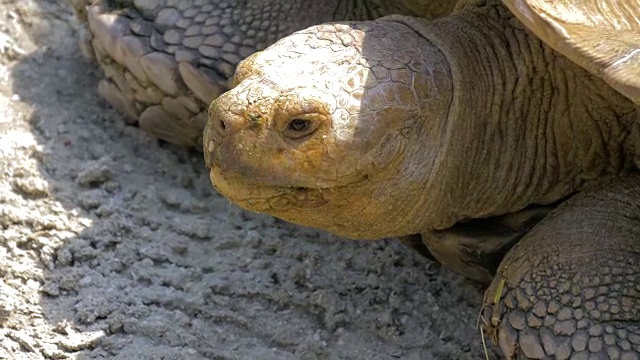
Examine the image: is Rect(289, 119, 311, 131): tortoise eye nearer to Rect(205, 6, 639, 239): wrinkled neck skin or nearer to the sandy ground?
Rect(205, 6, 639, 239): wrinkled neck skin

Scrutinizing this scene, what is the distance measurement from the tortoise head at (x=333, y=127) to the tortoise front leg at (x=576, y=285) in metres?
0.32

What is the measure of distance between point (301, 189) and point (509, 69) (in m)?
0.64

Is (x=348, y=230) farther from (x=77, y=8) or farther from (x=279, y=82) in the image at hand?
(x=77, y=8)

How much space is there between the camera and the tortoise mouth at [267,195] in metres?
2.44

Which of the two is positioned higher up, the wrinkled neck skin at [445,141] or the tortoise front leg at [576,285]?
the wrinkled neck skin at [445,141]

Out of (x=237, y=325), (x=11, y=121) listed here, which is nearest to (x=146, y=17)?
(x=11, y=121)

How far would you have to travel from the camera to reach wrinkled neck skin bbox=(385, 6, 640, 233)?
8.61ft

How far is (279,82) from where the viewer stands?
241 cm

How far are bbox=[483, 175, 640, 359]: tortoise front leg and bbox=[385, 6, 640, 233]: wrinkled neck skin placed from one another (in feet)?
0.31

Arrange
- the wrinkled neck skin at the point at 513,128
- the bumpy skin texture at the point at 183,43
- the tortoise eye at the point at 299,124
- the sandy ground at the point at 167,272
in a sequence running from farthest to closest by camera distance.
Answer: the bumpy skin texture at the point at 183,43, the sandy ground at the point at 167,272, the wrinkled neck skin at the point at 513,128, the tortoise eye at the point at 299,124

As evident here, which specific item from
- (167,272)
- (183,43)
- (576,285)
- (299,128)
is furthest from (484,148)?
(183,43)

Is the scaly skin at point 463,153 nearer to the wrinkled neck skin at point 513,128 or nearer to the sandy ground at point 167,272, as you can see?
the wrinkled neck skin at point 513,128

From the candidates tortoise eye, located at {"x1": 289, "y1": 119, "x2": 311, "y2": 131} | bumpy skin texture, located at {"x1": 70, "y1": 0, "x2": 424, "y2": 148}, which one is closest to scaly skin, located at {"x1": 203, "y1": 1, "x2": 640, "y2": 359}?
tortoise eye, located at {"x1": 289, "y1": 119, "x2": 311, "y2": 131}

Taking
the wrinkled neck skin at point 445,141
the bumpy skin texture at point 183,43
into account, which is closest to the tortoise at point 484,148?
the wrinkled neck skin at point 445,141
